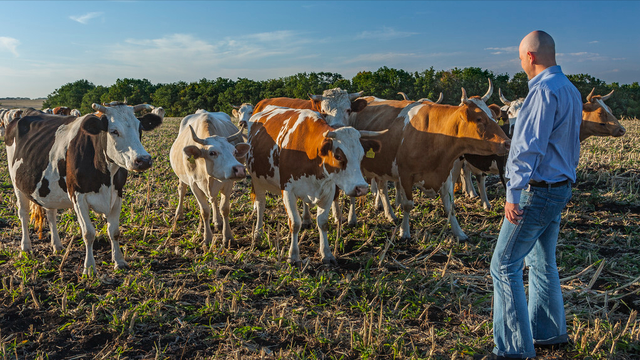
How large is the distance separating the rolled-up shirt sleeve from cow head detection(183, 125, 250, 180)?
11.4 ft

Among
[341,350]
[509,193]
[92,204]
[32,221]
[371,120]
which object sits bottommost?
[341,350]

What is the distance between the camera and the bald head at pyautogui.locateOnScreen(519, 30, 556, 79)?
10.2ft

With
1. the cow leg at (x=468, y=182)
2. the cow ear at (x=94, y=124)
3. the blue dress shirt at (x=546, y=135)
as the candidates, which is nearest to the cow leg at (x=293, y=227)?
the cow ear at (x=94, y=124)

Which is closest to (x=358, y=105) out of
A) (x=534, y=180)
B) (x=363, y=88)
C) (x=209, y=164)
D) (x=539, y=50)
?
(x=209, y=164)

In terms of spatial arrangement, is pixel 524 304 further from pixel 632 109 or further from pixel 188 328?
pixel 632 109

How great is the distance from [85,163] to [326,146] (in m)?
2.90

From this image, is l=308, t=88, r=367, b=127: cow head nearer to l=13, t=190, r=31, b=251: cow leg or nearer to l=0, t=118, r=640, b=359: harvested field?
l=0, t=118, r=640, b=359: harvested field

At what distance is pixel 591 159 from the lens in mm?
10883

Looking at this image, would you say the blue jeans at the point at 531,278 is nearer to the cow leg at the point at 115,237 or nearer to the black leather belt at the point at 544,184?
the black leather belt at the point at 544,184

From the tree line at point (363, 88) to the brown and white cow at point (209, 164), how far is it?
105 feet

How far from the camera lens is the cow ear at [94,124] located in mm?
4934

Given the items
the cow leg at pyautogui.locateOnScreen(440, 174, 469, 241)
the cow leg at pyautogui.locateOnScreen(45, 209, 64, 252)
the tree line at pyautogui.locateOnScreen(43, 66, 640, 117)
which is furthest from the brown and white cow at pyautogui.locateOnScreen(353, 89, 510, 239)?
the tree line at pyautogui.locateOnScreen(43, 66, 640, 117)

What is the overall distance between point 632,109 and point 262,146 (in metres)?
41.5

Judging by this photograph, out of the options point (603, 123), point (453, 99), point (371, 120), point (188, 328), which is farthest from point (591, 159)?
point (453, 99)
